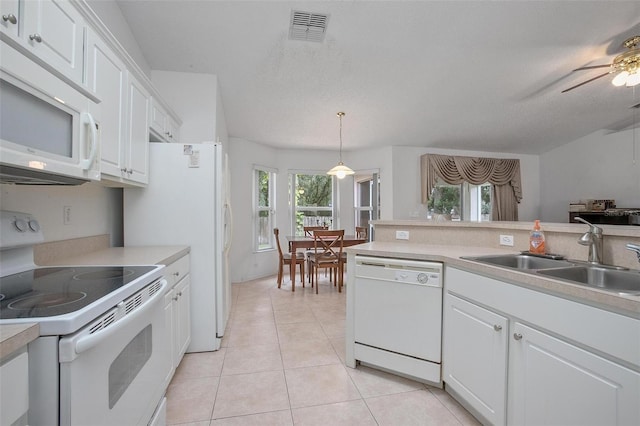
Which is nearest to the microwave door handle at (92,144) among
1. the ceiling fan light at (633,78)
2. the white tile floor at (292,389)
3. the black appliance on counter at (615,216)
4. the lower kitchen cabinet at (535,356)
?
the white tile floor at (292,389)

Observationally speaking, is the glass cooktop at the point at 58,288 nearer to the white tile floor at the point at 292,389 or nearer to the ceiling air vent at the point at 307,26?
the white tile floor at the point at 292,389

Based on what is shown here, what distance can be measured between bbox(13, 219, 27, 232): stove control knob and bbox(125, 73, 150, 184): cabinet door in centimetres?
63

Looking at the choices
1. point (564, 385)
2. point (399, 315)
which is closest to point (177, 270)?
point (399, 315)

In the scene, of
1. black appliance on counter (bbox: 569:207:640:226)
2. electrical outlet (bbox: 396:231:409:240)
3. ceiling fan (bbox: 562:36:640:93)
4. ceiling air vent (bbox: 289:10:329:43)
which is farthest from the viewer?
black appliance on counter (bbox: 569:207:640:226)

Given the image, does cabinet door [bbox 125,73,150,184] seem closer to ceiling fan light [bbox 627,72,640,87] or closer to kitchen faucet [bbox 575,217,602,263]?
kitchen faucet [bbox 575,217,602,263]

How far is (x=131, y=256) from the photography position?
5.86ft

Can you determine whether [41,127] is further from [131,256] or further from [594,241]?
[594,241]

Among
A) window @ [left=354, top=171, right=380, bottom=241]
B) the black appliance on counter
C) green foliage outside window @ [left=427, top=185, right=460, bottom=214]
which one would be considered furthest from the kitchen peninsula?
the black appliance on counter

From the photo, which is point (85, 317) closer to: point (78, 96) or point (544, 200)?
point (78, 96)

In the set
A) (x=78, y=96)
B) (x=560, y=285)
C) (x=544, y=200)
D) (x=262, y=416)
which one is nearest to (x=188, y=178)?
(x=78, y=96)

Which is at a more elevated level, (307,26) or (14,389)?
(307,26)

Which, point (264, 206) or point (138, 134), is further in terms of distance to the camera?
point (264, 206)

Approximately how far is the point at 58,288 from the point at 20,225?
1.55 ft

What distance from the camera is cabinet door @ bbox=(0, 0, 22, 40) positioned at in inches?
35.3
